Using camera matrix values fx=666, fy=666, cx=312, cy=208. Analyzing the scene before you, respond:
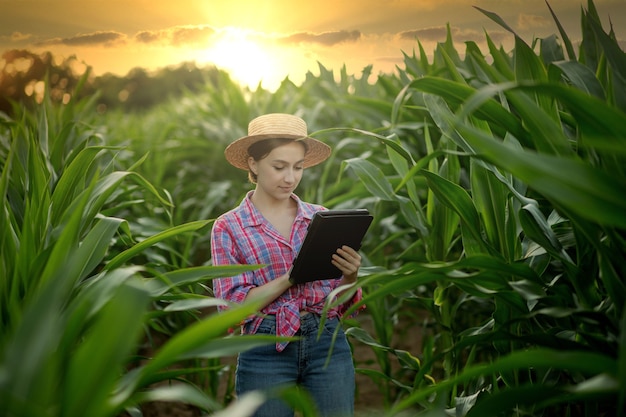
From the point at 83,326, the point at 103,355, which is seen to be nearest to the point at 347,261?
the point at 83,326

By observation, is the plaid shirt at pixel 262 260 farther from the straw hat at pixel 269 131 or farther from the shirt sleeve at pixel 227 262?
the straw hat at pixel 269 131

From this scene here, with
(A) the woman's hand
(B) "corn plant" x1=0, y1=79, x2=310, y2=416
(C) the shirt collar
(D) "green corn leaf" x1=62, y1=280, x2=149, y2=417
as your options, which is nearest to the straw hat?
(C) the shirt collar

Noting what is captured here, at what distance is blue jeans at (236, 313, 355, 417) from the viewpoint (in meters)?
1.43

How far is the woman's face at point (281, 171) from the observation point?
4.90 feet

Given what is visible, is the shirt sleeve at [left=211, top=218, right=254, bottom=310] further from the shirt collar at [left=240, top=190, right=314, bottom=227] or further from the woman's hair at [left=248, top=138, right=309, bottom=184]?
the woman's hair at [left=248, top=138, right=309, bottom=184]

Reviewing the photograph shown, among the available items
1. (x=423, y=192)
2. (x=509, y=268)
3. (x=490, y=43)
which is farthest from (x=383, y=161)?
(x=509, y=268)

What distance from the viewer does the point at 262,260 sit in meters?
1.49

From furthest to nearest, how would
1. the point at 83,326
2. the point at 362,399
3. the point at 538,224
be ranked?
the point at 362,399
the point at 538,224
the point at 83,326

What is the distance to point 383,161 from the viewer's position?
231cm

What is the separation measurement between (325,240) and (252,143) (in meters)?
0.34

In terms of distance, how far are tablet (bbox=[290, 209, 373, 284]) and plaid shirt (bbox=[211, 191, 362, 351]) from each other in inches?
3.2

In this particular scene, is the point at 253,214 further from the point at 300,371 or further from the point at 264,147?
the point at 300,371

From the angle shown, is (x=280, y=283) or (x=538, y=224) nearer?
(x=538, y=224)

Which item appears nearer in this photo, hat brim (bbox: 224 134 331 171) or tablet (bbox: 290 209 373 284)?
tablet (bbox: 290 209 373 284)
